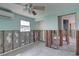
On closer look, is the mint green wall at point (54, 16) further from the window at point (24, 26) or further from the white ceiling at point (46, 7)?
the window at point (24, 26)

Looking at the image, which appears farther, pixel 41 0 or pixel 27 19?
pixel 27 19

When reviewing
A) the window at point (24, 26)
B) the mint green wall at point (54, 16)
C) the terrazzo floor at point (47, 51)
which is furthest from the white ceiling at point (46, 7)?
the terrazzo floor at point (47, 51)

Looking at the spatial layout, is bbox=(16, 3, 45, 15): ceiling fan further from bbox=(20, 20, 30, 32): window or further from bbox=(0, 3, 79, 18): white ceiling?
bbox=(20, 20, 30, 32): window

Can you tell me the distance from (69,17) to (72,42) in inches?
17.1

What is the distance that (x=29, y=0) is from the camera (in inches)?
71.4

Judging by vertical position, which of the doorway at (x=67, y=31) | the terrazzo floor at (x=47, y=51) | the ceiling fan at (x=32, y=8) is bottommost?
the terrazzo floor at (x=47, y=51)

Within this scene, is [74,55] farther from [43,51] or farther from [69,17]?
[69,17]

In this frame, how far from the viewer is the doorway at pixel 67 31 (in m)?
1.89

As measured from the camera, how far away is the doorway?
1891mm

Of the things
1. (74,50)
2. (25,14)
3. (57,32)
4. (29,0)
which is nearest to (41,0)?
(29,0)

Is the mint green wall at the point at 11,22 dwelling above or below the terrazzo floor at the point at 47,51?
above

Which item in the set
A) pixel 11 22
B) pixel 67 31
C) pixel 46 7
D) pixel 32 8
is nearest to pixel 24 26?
pixel 11 22

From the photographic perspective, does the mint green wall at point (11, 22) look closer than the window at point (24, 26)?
Yes

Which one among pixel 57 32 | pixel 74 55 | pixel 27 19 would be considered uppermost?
pixel 27 19
